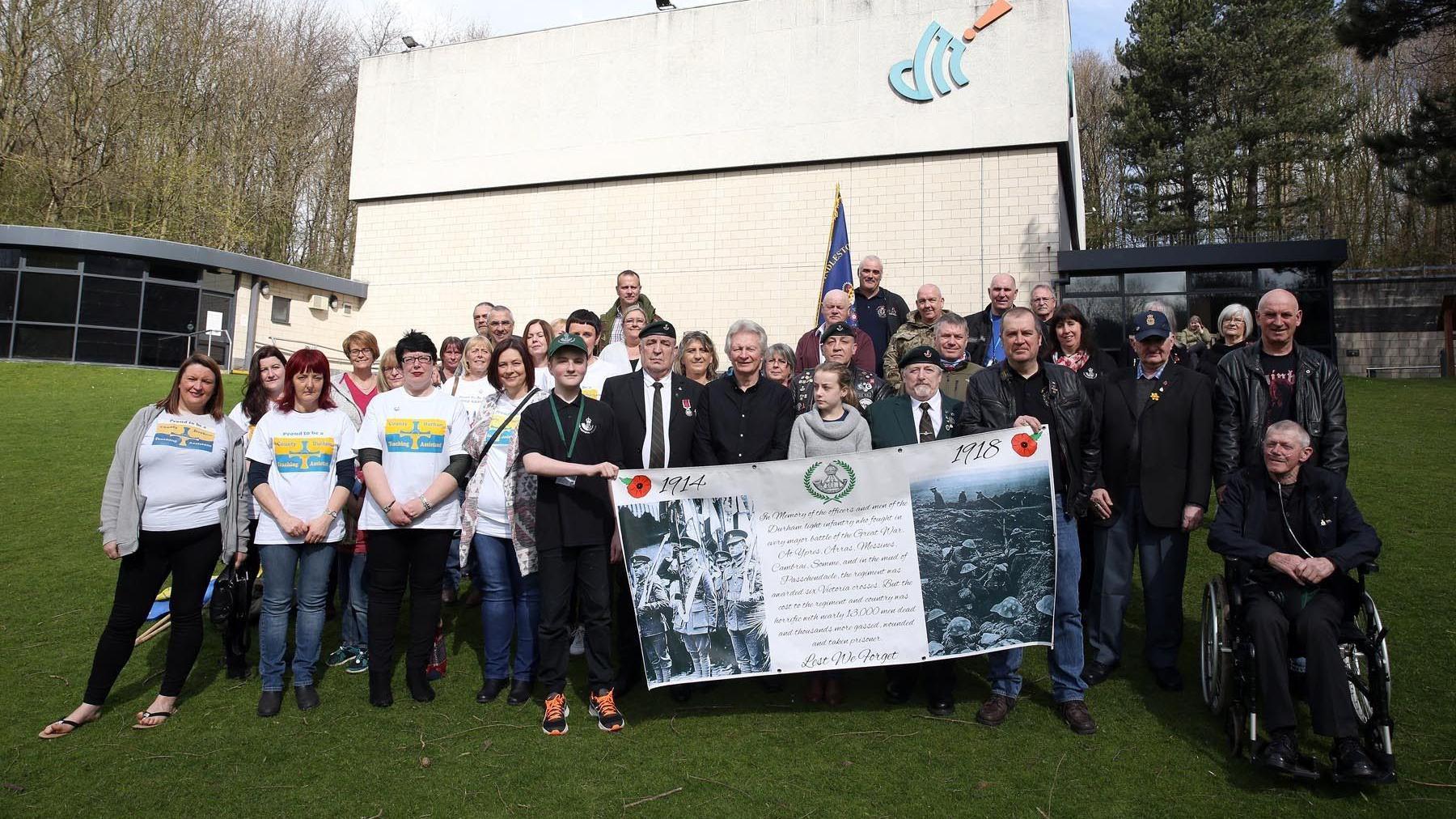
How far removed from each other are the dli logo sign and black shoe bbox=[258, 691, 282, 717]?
16.9 meters

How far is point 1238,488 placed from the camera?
4.27 m

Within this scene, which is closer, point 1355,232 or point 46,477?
point 46,477

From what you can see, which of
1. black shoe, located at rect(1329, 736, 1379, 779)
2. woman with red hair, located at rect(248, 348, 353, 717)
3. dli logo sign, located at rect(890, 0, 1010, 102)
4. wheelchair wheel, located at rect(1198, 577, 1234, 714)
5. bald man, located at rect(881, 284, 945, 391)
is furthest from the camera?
dli logo sign, located at rect(890, 0, 1010, 102)

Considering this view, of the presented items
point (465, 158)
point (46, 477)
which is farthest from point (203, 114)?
point (46, 477)

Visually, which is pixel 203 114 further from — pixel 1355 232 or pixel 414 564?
pixel 1355 232

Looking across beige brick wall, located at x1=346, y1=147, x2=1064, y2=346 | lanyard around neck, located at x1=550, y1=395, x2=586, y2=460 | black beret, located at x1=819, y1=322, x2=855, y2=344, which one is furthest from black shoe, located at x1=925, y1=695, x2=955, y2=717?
beige brick wall, located at x1=346, y1=147, x2=1064, y2=346

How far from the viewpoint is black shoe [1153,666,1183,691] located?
4.71m

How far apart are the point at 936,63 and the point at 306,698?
17300 millimetres

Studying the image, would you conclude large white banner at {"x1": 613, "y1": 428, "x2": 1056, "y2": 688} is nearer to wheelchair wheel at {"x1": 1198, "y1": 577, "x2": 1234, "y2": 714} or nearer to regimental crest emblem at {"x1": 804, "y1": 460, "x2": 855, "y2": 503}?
regimental crest emblem at {"x1": 804, "y1": 460, "x2": 855, "y2": 503}

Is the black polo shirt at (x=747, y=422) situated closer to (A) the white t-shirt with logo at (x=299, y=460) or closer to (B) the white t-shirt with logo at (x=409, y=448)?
(B) the white t-shirt with logo at (x=409, y=448)

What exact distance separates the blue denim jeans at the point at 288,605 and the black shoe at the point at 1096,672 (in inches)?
172

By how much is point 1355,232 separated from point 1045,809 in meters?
35.4

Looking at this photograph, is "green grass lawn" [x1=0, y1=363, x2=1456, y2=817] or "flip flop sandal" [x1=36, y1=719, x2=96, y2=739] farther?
"flip flop sandal" [x1=36, y1=719, x2=96, y2=739]

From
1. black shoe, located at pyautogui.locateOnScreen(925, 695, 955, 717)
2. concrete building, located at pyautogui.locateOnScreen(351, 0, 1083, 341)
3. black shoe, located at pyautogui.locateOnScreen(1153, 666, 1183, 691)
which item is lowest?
black shoe, located at pyautogui.locateOnScreen(925, 695, 955, 717)
